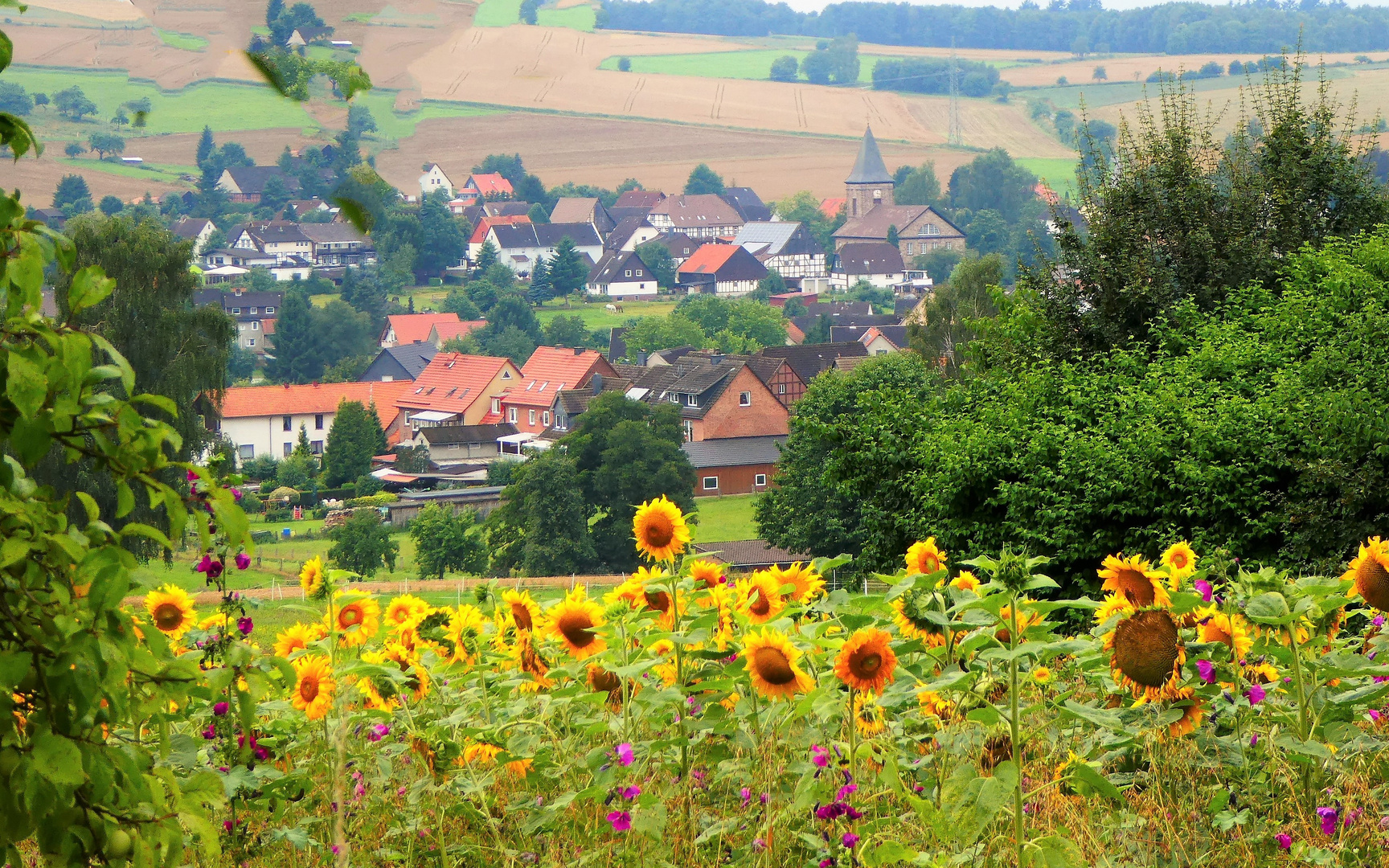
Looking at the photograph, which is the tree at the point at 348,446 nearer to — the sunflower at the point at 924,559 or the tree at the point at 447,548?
the tree at the point at 447,548

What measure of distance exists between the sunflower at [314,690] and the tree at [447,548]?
39.7 metres

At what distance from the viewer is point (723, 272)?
124 m

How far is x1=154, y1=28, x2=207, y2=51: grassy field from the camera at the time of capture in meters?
2.14

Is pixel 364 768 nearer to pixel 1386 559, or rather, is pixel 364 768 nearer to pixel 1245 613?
pixel 1245 613

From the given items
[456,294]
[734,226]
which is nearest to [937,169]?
[734,226]

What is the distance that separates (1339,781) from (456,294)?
4253 inches

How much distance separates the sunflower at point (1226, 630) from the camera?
8.66 feet

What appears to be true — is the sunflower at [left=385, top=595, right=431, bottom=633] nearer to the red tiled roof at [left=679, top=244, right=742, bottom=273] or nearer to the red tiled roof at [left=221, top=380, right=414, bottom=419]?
the red tiled roof at [left=221, top=380, right=414, bottom=419]

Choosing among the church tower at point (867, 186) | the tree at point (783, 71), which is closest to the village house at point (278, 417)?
the church tower at point (867, 186)

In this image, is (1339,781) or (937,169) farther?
(937,169)

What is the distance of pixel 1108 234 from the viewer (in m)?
16.8

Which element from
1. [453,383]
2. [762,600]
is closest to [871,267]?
[453,383]

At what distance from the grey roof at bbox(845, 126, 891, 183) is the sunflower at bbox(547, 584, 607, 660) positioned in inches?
5962

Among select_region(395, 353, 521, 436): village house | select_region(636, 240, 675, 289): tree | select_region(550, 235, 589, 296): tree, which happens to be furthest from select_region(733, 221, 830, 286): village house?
select_region(395, 353, 521, 436): village house
